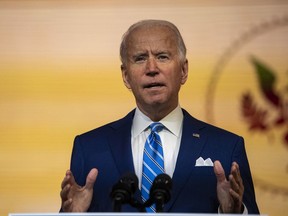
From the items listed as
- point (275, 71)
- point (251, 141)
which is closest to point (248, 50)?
point (275, 71)

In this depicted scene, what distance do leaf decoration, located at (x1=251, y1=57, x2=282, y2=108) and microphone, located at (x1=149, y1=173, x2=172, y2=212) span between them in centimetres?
139

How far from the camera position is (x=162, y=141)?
2984mm

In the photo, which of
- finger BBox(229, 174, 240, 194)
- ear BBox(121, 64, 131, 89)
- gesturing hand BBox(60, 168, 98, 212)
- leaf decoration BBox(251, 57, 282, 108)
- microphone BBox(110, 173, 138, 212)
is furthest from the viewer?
leaf decoration BBox(251, 57, 282, 108)

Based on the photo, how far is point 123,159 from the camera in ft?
9.64

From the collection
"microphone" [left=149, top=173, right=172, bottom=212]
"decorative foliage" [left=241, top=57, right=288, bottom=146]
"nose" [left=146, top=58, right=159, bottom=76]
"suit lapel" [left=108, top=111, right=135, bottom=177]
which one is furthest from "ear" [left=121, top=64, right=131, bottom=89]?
"microphone" [left=149, top=173, right=172, bottom=212]

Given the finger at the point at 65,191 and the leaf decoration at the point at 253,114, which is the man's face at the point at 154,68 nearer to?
the leaf decoration at the point at 253,114

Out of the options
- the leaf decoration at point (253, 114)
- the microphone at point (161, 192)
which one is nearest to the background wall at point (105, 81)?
the leaf decoration at point (253, 114)

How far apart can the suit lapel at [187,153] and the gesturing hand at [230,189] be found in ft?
1.02

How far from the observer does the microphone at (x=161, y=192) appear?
207cm

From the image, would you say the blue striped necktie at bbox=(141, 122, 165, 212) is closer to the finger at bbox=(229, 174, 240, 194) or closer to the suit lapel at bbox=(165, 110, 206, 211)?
the suit lapel at bbox=(165, 110, 206, 211)

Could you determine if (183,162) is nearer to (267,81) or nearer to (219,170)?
(219,170)

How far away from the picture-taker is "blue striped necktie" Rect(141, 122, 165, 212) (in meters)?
2.86

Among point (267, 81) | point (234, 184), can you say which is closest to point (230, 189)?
point (234, 184)

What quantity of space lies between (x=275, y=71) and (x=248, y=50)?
19 centimetres
